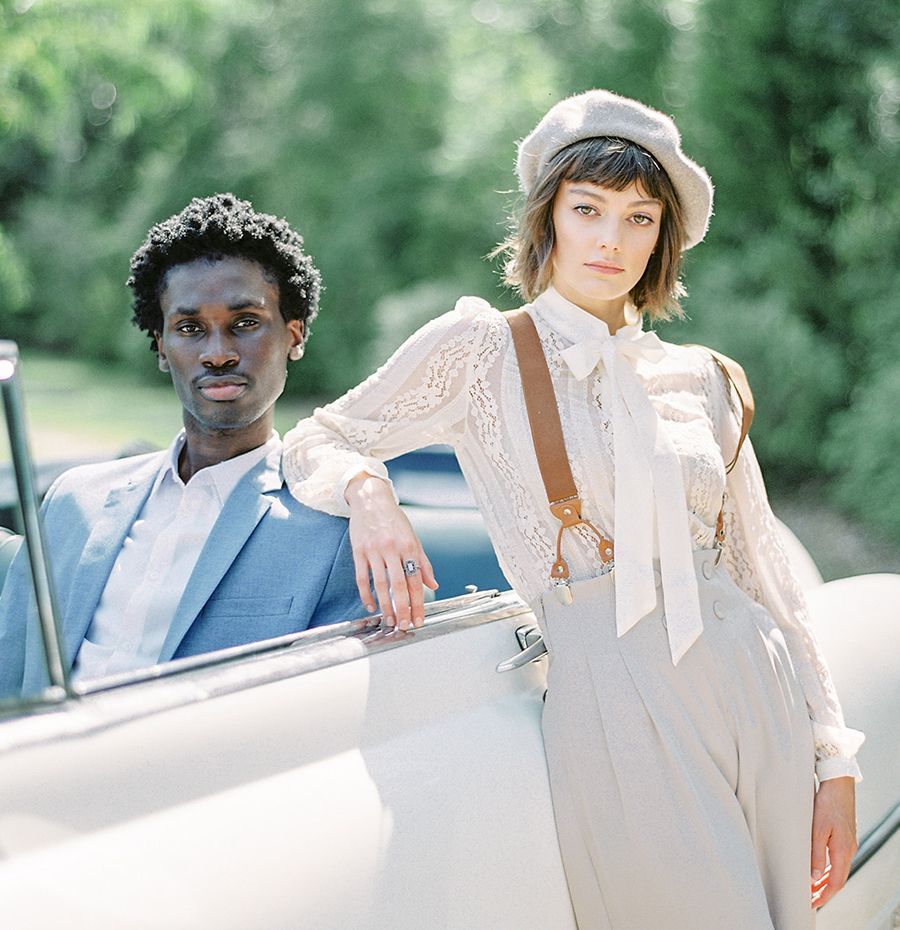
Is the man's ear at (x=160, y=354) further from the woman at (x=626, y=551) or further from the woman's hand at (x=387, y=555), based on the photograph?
the woman's hand at (x=387, y=555)

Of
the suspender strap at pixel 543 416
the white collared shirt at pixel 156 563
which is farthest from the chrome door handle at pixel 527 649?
the white collared shirt at pixel 156 563

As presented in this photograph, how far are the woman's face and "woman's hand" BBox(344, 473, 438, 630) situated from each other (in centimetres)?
48

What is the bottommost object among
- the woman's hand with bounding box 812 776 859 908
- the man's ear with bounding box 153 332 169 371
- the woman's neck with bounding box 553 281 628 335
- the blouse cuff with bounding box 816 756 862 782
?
the woman's hand with bounding box 812 776 859 908

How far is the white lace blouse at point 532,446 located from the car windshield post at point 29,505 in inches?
22.9

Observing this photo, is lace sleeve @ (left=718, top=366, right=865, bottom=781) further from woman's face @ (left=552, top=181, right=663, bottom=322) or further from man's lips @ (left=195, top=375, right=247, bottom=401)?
man's lips @ (left=195, top=375, right=247, bottom=401)

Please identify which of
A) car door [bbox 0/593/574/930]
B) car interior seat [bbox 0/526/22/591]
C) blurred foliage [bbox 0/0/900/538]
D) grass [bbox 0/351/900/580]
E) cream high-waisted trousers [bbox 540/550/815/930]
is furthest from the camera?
blurred foliage [bbox 0/0/900/538]

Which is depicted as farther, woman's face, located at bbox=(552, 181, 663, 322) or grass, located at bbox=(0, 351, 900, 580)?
grass, located at bbox=(0, 351, 900, 580)

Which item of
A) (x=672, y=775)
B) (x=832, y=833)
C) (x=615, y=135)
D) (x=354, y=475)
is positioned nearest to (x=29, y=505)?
(x=354, y=475)

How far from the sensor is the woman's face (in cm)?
189

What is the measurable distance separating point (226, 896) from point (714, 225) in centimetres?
883

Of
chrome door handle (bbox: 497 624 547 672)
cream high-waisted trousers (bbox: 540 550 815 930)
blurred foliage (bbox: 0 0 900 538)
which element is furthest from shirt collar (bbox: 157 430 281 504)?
blurred foliage (bbox: 0 0 900 538)

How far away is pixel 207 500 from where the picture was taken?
7.34ft

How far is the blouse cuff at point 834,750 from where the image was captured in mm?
1924

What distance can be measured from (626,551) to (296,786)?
1.99 ft
